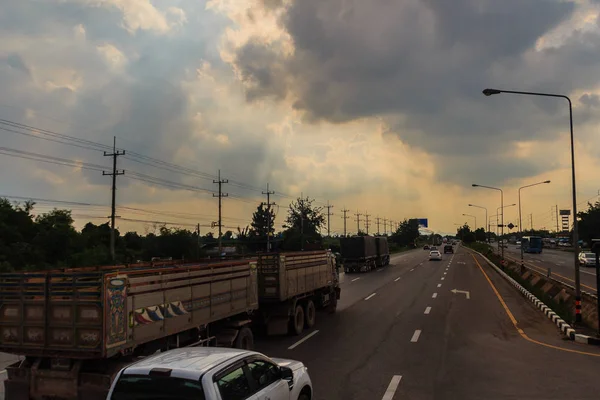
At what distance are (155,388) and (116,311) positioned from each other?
2669 mm

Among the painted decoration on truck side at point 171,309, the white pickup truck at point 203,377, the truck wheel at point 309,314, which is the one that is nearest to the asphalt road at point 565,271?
the truck wheel at point 309,314

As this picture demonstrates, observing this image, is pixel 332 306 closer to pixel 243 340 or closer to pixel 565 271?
pixel 243 340

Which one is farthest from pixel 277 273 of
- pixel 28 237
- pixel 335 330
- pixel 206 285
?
pixel 28 237

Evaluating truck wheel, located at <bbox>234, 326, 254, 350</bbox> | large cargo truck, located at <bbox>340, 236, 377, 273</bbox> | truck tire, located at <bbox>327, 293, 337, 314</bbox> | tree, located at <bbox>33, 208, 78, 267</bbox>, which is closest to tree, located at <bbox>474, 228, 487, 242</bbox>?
large cargo truck, located at <bbox>340, 236, 377, 273</bbox>

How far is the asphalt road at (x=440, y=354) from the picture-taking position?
9.09 meters

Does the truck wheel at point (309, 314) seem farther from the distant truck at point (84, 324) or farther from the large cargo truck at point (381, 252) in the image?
the large cargo truck at point (381, 252)

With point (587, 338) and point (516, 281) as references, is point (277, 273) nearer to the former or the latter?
point (587, 338)

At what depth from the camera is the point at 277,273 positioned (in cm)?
1392

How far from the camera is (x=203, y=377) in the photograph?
466cm

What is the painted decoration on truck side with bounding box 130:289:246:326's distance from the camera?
7.59 m

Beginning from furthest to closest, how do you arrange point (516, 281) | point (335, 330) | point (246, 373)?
point (516, 281), point (335, 330), point (246, 373)

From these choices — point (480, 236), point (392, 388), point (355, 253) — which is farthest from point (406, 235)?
point (392, 388)

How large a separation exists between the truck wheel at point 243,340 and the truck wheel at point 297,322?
3.48 m

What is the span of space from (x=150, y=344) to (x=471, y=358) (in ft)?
25.6
